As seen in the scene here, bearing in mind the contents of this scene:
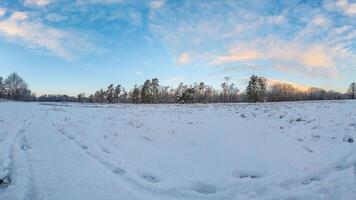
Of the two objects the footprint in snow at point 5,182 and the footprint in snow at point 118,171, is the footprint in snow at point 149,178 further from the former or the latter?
the footprint in snow at point 5,182

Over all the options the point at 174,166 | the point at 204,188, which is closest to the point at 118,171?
the point at 174,166

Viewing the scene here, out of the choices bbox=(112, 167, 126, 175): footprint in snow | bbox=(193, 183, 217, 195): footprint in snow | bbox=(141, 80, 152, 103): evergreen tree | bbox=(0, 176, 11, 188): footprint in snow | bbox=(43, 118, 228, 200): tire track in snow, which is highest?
bbox=(141, 80, 152, 103): evergreen tree

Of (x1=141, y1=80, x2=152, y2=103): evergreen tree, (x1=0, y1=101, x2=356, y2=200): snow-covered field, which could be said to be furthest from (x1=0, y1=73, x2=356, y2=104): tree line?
(x1=0, y1=101, x2=356, y2=200): snow-covered field

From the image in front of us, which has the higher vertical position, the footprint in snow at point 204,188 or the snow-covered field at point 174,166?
the snow-covered field at point 174,166

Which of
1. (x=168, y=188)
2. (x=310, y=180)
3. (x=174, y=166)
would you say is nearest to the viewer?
(x=168, y=188)

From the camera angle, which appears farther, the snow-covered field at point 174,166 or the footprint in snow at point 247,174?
the footprint in snow at point 247,174

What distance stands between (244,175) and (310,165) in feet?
6.50

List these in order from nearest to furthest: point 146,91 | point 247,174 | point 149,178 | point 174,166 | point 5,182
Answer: point 5,182
point 149,178
point 247,174
point 174,166
point 146,91

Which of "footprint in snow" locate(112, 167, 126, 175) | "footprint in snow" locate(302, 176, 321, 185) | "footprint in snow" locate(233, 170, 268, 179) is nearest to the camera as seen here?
"footprint in snow" locate(302, 176, 321, 185)

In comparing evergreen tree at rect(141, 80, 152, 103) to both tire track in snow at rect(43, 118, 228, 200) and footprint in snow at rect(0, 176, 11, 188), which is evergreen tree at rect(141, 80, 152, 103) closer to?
tire track in snow at rect(43, 118, 228, 200)

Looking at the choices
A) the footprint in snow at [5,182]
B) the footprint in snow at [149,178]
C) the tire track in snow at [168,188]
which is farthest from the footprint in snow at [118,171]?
the footprint in snow at [5,182]

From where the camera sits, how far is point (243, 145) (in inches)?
405

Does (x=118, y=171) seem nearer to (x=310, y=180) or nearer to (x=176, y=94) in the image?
(x=310, y=180)

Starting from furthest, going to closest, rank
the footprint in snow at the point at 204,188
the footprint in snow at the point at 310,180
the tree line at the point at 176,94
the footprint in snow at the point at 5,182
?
1. the tree line at the point at 176,94
2. the footprint in snow at the point at 310,180
3. the footprint in snow at the point at 204,188
4. the footprint in snow at the point at 5,182
